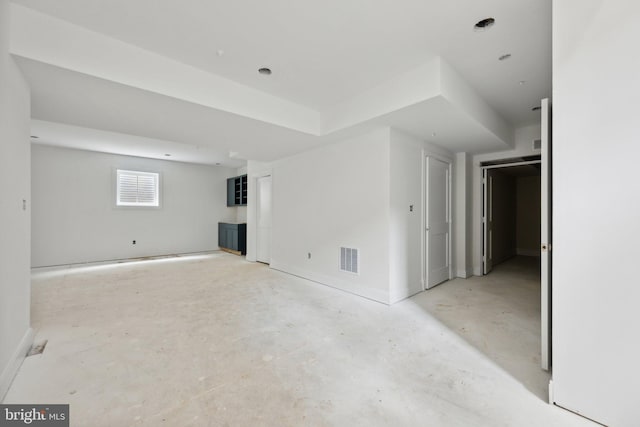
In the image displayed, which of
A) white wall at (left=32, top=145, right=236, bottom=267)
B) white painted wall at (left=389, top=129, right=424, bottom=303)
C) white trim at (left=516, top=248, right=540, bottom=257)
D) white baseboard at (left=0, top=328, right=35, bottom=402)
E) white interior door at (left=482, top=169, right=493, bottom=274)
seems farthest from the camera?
white trim at (left=516, top=248, right=540, bottom=257)

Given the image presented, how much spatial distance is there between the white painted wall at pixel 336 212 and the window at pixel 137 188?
13.2 ft

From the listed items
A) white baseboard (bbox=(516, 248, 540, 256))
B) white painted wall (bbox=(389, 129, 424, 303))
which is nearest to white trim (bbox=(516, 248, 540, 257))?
white baseboard (bbox=(516, 248, 540, 256))

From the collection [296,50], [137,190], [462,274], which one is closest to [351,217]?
[296,50]

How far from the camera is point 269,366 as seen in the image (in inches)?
80.4

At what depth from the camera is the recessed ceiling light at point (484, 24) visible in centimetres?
201

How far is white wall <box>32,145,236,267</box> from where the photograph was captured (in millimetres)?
5730

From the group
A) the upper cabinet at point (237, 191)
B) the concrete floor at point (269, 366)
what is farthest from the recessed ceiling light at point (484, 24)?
the upper cabinet at point (237, 191)

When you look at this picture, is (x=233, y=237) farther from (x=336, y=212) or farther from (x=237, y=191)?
(x=336, y=212)

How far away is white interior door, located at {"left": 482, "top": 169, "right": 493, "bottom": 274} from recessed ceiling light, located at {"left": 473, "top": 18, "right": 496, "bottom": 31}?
11.7 feet

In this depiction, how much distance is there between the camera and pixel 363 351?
2273 mm

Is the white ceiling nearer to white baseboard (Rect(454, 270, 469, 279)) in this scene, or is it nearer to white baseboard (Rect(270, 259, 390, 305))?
white baseboard (Rect(270, 259, 390, 305))
